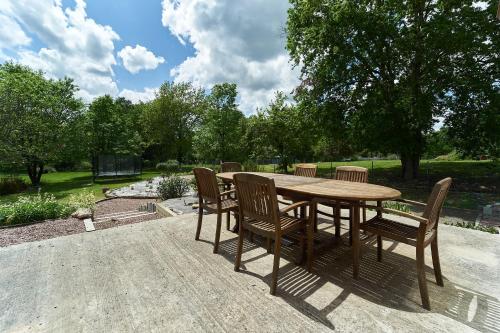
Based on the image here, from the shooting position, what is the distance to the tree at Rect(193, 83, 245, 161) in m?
14.3

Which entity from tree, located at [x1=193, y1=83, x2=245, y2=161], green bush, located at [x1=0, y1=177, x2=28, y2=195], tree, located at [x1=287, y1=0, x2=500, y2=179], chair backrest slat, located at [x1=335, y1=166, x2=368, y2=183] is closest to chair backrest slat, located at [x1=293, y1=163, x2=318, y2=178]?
chair backrest slat, located at [x1=335, y1=166, x2=368, y2=183]

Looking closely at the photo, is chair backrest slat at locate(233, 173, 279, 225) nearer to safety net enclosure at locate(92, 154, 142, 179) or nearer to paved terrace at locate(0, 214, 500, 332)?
paved terrace at locate(0, 214, 500, 332)

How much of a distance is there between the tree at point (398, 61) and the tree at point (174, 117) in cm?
1633

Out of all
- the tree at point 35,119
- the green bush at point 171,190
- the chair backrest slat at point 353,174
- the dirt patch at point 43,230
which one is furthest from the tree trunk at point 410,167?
the tree at point 35,119

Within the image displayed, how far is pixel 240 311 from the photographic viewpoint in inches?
76.7

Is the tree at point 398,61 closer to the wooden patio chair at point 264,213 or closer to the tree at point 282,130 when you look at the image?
the tree at point 282,130

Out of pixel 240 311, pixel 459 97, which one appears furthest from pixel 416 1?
pixel 240 311

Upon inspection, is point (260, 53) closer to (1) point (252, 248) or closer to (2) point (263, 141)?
(2) point (263, 141)

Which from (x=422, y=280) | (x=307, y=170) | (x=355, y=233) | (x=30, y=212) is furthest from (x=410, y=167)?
(x=30, y=212)

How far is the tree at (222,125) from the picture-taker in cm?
1434

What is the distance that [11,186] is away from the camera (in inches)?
488

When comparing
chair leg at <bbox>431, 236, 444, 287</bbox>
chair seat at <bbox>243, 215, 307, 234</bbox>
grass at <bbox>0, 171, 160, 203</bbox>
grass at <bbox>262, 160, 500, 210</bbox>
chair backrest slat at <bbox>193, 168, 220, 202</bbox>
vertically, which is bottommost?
grass at <bbox>0, 171, 160, 203</bbox>

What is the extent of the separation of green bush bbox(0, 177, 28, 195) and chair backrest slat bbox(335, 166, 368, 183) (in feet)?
49.3

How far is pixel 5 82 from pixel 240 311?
18.3 m
